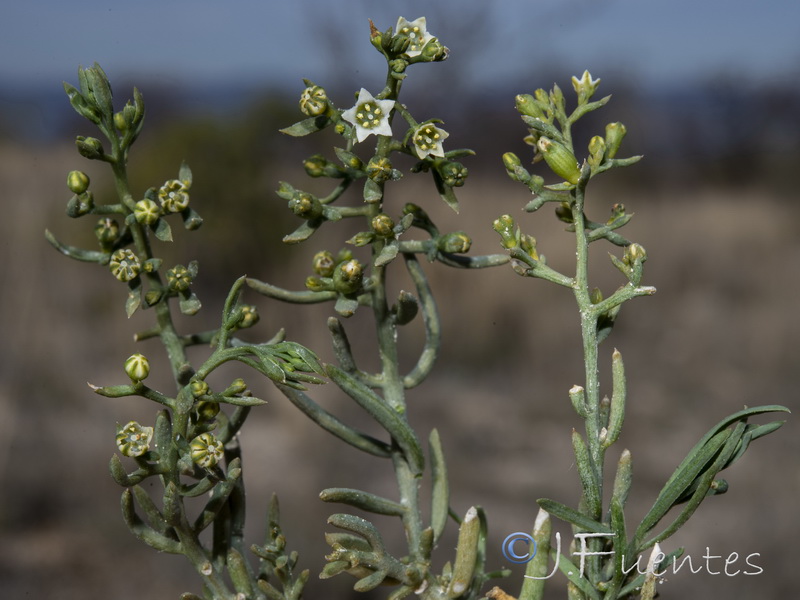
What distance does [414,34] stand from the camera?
996mm

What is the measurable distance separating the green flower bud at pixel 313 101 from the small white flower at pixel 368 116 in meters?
0.03

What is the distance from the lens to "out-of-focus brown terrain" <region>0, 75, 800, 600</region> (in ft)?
19.3

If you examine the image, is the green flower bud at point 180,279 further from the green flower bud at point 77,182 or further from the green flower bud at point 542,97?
the green flower bud at point 542,97

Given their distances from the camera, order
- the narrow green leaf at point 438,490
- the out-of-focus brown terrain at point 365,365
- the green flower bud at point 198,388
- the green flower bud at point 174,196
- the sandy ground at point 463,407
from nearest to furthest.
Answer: the green flower bud at point 198,388
the green flower bud at point 174,196
the narrow green leaf at point 438,490
the sandy ground at point 463,407
the out-of-focus brown terrain at point 365,365

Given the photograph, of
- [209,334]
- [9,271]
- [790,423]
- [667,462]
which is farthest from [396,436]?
[790,423]

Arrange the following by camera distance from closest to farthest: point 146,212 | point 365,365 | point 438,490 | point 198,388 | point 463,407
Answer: point 198,388
point 146,212
point 438,490
point 365,365
point 463,407

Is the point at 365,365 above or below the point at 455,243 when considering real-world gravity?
above

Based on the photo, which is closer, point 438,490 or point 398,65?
point 398,65

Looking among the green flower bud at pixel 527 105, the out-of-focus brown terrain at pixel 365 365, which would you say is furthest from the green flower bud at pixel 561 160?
the out-of-focus brown terrain at pixel 365 365

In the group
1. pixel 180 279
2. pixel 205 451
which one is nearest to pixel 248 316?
pixel 180 279

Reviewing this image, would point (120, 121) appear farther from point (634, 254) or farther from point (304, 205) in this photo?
point (634, 254)

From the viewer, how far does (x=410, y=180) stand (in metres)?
11.2

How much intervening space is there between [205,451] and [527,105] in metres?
0.59

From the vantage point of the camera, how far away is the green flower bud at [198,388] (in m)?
0.88
